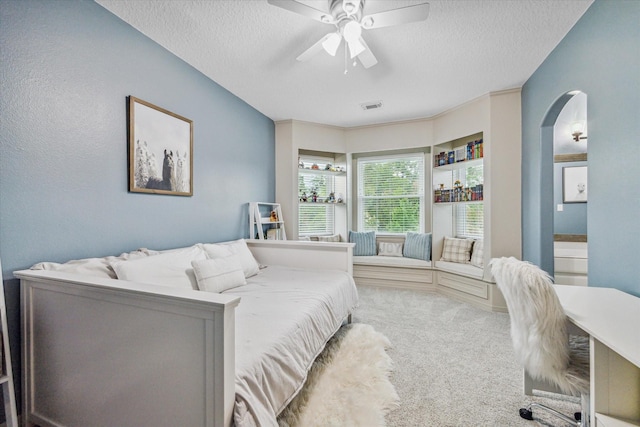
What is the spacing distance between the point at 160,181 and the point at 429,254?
365 centimetres

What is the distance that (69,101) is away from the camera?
1.63 meters

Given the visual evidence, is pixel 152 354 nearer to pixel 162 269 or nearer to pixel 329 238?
pixel 162 269

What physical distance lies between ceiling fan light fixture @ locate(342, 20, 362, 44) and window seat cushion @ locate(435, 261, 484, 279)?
2963 millimetres

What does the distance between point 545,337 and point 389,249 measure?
10.7 ft

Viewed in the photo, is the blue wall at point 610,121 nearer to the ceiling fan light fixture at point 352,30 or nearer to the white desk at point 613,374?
the white desk at point 613,374

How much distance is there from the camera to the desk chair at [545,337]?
122 centimetres

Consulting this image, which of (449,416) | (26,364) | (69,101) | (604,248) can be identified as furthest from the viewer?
(604,248)

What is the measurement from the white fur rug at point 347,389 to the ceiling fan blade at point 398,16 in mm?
2239

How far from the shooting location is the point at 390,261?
4184mm

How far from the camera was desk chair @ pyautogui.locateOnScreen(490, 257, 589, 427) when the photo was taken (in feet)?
4.01

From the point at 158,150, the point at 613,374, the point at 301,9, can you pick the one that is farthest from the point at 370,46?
the point at 613,374

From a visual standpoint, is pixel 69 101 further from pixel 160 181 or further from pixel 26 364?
pixel 26 364

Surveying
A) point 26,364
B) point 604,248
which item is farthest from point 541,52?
point 26,364

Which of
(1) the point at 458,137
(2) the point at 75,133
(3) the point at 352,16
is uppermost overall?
(3) the point at 352,16
